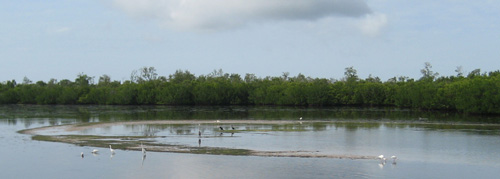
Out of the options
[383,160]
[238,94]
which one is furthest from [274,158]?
[238,94]

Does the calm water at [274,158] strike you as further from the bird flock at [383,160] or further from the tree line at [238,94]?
the tree line at [238,94]

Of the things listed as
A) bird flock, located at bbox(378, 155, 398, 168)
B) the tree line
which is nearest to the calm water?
bird flock, located at bbox(378, 155, 398, 168)

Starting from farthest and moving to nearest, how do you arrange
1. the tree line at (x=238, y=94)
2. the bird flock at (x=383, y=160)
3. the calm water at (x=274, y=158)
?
the tree line at (x=238, y=94) → the bird flock at (x=383, y=160) → the calm water at (x=274, y=158)

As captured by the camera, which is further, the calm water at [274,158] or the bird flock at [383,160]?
the bird flock at [383,160]

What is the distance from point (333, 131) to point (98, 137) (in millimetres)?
22238

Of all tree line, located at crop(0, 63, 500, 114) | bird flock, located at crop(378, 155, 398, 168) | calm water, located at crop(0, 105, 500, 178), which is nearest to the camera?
calm water, located at crop(0, 105, 500, 178)

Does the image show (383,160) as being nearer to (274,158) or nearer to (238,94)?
(274,158)

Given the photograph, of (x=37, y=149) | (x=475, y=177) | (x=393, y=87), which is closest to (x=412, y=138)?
(x=475, y=177)

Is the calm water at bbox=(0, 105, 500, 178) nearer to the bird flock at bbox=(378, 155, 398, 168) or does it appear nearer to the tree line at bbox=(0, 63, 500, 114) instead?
the bird flock at bbox=(378, 155, 398, 168)

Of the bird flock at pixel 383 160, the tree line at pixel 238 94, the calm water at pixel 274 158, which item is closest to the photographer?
the calm water at pixel 274 158

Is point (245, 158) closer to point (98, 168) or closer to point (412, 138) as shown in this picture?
point (98, 168)

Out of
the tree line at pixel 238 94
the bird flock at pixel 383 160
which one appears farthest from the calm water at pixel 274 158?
the tree line at pixel 238 94

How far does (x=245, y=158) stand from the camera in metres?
31.8

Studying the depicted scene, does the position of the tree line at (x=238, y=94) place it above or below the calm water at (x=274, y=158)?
above
